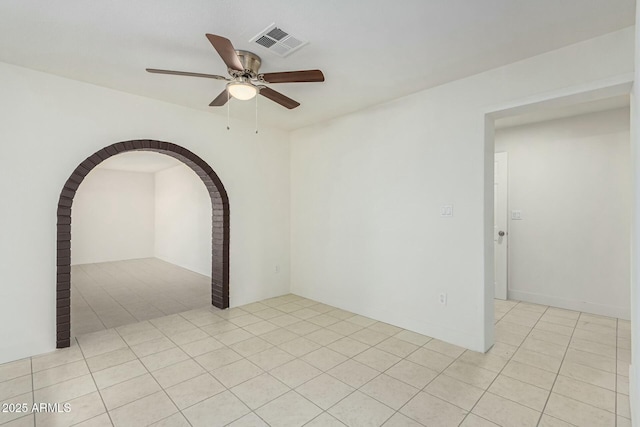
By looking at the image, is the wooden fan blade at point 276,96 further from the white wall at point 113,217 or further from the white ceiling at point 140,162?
the white wall at point 113,217

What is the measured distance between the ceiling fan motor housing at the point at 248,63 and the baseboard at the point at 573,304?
14.7 feet

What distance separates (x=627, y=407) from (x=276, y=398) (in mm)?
2345

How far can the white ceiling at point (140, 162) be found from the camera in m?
5.89

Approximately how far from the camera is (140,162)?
22.1ft

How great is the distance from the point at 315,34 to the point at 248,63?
609mm

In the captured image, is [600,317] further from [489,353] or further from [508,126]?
[508,126]

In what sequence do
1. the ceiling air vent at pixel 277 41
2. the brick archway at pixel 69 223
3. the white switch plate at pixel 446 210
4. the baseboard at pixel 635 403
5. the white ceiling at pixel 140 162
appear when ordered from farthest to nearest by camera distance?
1. the white ceiling at pixel 140 162
2. the white switch plate at pixel 446 210
3. the brick archway at pixel 69 223
4. the ceiling air vent at pixel 277 41
5. the baseboard at pixel 635 403

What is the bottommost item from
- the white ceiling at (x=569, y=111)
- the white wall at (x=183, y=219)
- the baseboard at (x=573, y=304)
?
the baseboard at (x=573, y=304)

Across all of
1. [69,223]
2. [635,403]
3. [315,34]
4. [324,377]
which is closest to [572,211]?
[635,403]

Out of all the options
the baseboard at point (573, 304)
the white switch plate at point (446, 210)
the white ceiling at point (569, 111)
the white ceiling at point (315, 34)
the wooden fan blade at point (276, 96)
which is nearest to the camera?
the white ceiling at point (315, 34)

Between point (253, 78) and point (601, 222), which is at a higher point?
point (253, 78)

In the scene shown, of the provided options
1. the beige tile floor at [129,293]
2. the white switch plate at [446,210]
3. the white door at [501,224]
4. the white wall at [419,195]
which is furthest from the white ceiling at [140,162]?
the white door at [501,224]

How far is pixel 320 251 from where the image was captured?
430 centimetres

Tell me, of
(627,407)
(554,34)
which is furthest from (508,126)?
(627,407)
